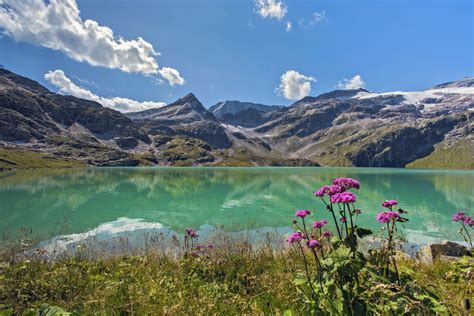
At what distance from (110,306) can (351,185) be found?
5.54 meters

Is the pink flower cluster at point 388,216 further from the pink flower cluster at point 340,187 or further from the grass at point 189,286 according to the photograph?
the grass at point 189,286

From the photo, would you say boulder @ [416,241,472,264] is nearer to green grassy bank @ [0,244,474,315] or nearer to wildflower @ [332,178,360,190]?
green grassy bank @ [0,244,474,315]

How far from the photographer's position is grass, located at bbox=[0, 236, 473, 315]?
5.44 meters

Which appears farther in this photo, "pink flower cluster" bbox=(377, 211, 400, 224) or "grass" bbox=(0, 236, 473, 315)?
"grass" bbox=(0, 236, 473, 315)

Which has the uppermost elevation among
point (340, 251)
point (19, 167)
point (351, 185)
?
point (351, 185)

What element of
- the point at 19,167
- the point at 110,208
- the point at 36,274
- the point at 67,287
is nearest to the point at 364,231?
the point at 67,287

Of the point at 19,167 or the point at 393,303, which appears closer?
the point at 393,303

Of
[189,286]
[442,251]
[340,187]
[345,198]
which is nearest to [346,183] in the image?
[340,187]

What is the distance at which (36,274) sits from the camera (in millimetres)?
7969

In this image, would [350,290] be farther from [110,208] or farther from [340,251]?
[110,208]

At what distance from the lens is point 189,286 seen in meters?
7.37

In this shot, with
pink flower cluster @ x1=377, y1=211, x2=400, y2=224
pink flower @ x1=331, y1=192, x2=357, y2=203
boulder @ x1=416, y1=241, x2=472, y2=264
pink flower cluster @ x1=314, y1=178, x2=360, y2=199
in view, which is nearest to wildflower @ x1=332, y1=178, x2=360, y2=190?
pink flower cluster @ x1=314, y1=178, x2=360, y2=199

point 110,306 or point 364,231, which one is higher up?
point 364,231

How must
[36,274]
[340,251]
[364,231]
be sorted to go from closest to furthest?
1. [340,251]
2. [364,231]
3. [36,274]
